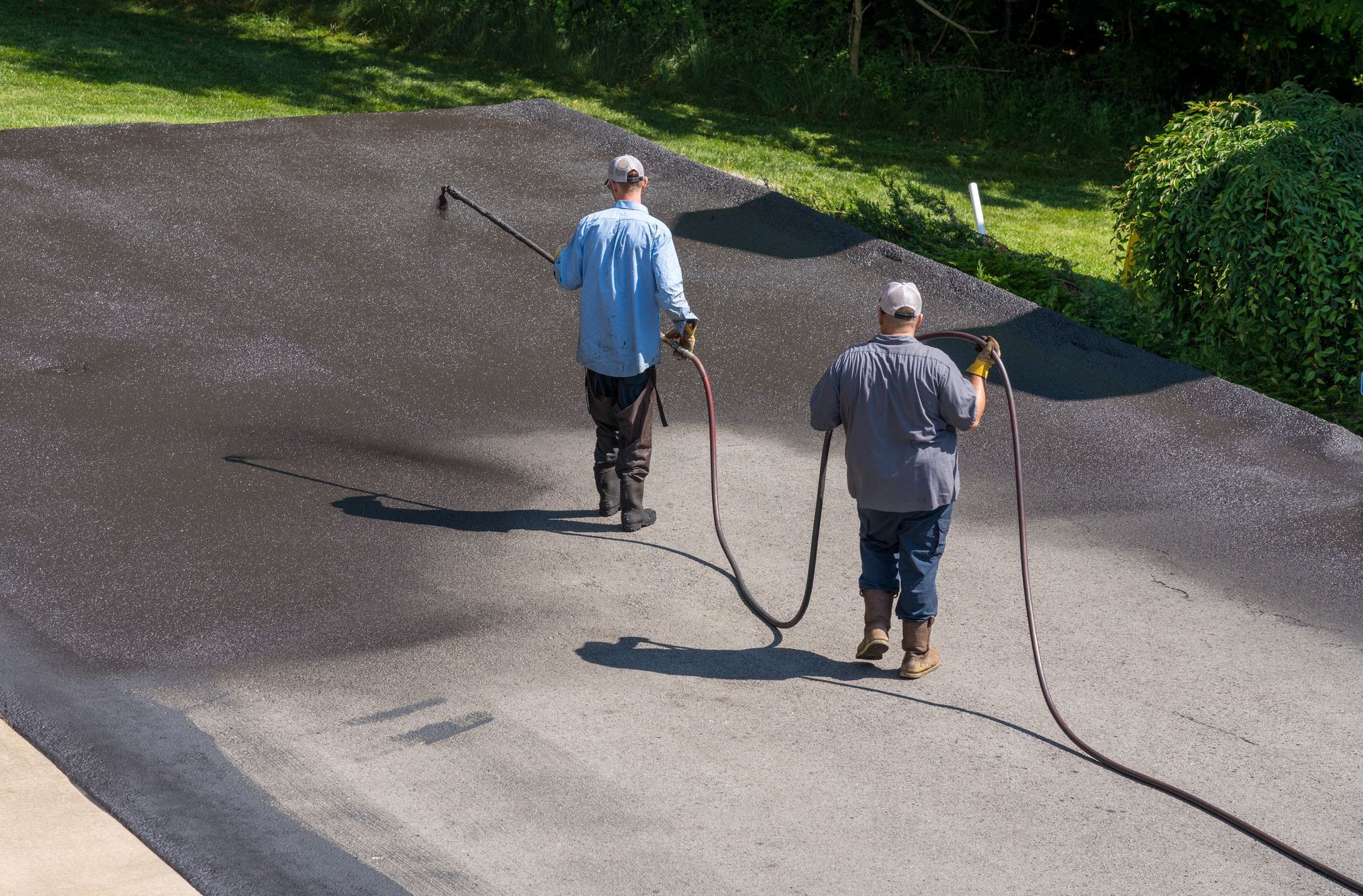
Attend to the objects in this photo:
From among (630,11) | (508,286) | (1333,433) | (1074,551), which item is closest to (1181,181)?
(1333,433)

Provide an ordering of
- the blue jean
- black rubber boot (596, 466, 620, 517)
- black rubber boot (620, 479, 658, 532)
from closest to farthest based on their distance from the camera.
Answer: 1. the blue jean
2. black rubber boot (620, 479, 658, 532)
3. black rubber boot (596, 466, 620, 517)

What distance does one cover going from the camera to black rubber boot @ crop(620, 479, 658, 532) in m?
7.10

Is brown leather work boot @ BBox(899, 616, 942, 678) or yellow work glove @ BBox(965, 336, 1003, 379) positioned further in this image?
brown leather work boot @ BBox(899, 616, 942, 678)

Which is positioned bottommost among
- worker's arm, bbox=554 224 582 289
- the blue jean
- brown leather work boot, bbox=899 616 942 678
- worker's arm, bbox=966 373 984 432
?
brown leather work boot, bbox=899 616 942 678

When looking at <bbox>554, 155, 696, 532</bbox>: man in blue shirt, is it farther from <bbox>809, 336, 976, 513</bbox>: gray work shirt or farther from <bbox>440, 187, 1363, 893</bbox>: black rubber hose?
<bbox>809, 336, 976, 513</bbox>: gray work shirt

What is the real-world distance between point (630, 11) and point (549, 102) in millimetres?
5055

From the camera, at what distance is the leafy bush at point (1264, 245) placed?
8570 mm

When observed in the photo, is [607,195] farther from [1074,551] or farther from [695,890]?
[695,890]

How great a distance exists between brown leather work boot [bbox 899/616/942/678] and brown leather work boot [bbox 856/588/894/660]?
0.30 ft

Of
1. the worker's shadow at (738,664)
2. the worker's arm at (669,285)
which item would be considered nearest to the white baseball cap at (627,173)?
the worker's arm at (669,285)

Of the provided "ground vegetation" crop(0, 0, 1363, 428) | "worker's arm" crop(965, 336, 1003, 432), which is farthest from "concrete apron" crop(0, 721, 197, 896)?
"ground vegetation" crop(0, 0, 1363, 428)

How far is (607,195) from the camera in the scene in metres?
11.8

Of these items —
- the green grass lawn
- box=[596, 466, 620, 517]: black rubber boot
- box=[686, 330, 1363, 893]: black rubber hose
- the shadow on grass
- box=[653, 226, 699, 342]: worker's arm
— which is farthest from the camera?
the shadow on grass

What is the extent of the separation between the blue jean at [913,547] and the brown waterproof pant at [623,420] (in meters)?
1.63
